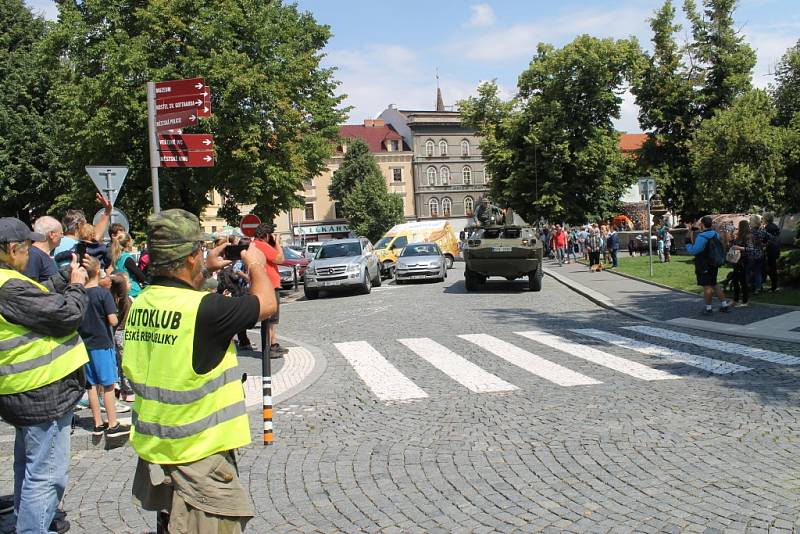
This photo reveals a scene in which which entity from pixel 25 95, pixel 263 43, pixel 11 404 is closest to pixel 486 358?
pixel 11 404

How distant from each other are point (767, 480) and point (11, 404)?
469cm

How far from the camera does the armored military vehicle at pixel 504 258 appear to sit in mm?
18906

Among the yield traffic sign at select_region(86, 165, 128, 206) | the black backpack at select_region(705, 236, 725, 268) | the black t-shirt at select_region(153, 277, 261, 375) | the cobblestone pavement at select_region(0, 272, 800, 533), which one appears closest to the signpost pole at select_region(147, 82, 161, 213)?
the yield traffic sign at select_region(86, 165, 128, 206)

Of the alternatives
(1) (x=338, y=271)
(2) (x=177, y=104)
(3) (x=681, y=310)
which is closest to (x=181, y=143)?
(2) (x=177, y=104)

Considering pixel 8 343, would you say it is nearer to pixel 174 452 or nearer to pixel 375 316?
pixel 174 452

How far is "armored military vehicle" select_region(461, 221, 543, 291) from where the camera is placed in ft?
62.0

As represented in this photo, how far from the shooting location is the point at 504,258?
62.1ft

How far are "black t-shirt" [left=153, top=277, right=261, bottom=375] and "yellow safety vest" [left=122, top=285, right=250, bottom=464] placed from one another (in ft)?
0.09

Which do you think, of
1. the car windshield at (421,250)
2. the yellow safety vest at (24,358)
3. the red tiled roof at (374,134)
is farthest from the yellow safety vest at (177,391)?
the red tiled roof at (374,134)

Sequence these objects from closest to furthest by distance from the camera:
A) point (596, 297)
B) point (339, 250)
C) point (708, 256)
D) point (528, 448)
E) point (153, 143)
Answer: point (528, 448)
point (708, 256)
point (153, 143)
point (596, 297)
point (339, 250)

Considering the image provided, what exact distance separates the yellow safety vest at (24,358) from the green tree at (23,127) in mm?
28267

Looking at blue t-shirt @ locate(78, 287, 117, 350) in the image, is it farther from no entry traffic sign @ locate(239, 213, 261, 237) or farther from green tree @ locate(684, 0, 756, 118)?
green tree @ locate(684, 0, 756, 118)

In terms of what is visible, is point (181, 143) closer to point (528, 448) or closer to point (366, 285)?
point (366, 285)

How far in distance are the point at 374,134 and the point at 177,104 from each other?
225ft
